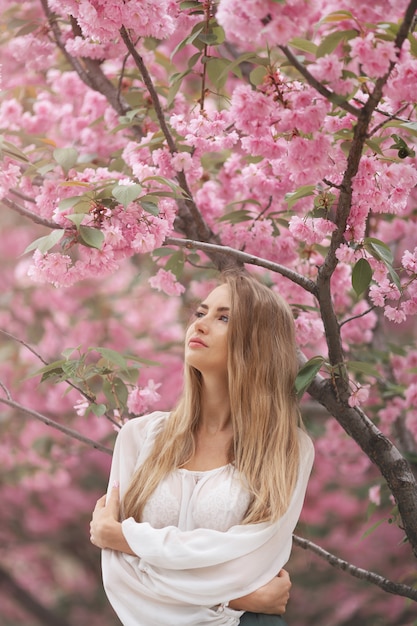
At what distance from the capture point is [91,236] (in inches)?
75.2

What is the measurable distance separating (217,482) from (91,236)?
0.70m

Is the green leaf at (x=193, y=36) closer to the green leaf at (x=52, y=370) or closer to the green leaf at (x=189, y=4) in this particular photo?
the green leaf at (x=189, y=4)

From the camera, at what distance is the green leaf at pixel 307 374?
208 cm

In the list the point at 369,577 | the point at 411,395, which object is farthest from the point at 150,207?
the point at 411,395

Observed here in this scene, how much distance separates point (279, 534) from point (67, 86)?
2.26m

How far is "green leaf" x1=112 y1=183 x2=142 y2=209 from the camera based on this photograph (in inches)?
72.2

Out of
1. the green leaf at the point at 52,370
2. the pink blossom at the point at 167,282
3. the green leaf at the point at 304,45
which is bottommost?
the green leaf at the point at 52,370

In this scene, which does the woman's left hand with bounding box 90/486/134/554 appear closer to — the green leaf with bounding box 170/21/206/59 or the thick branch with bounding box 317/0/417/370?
the thick branch with bounding box 317/0/417/370

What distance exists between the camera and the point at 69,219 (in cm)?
199

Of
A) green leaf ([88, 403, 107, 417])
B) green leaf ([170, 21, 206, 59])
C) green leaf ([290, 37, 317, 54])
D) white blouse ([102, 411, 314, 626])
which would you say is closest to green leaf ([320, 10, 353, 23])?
green leaf ([290, 37, 317, 54])

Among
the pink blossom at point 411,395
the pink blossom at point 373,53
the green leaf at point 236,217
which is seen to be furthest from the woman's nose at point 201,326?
the pink blossom at point 411,395

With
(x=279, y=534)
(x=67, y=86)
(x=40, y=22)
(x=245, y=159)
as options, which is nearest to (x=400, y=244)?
(x=245, y=159)

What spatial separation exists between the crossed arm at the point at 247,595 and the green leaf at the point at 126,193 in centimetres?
79

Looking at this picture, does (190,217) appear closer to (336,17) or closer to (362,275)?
(362,275)
